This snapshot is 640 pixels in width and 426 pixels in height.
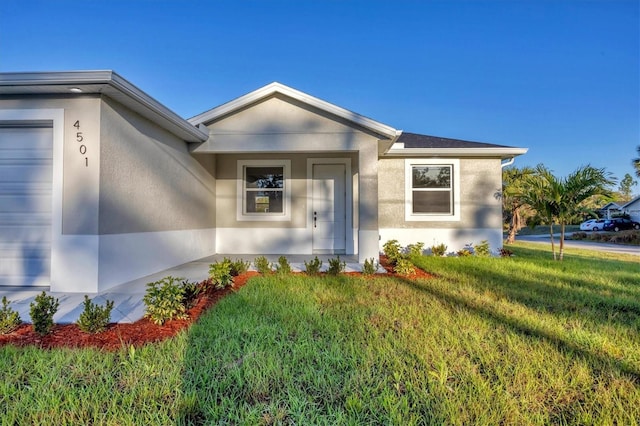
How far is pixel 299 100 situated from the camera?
6996 millimetres

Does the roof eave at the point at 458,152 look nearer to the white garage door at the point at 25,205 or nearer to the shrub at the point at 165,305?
the shrub at the point at 165,305

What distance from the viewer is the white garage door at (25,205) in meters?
4.99

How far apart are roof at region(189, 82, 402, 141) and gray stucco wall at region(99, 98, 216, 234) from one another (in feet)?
3.40

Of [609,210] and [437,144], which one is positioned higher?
[437,144]

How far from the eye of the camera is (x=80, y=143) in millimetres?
4672

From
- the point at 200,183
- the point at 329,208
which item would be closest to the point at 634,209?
the point at 329,208

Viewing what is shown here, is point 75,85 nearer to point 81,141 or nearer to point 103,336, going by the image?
point 81,141

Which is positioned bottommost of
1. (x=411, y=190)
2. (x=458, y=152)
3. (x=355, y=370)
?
(x=355, y=370)

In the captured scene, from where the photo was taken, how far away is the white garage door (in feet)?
16.4

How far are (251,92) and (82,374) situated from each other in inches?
243

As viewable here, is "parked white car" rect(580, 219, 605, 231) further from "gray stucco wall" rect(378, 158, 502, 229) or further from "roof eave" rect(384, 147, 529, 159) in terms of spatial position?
"roof eave" rect(384, 147, 529, 159)

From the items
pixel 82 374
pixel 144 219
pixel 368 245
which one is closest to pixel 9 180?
pixel 144 219

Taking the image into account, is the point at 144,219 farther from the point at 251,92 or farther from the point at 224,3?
the point at 224,3

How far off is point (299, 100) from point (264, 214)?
3563 millimetres
